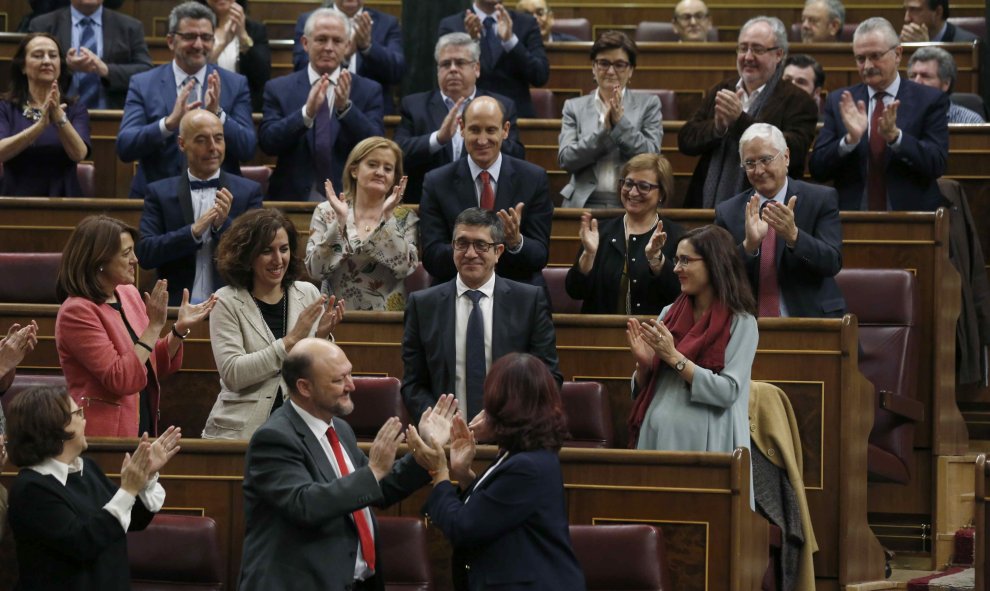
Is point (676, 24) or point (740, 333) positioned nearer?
point (740, 333)

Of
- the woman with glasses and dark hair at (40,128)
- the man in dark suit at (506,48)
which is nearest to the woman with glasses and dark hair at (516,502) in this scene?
the woman with glasses and dark hair at (40,128)

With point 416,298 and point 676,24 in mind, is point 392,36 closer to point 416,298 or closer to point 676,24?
point 676,24

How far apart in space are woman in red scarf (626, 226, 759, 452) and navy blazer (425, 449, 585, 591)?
594 millimetres

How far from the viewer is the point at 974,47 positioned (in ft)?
19.9

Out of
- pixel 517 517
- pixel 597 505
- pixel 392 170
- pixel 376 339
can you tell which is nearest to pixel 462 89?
pixel 392 170

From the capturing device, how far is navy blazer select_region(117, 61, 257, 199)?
15.2 ft

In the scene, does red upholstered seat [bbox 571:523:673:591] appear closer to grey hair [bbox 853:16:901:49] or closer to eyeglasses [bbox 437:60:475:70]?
eyeglasses [bbox 437:60:475:70]

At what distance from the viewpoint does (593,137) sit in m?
4.66

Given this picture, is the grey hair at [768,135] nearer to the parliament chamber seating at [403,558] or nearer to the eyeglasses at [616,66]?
the eyeglasses at [616,66]

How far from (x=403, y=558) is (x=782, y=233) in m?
1.31

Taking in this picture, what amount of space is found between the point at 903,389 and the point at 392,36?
2.45 metres

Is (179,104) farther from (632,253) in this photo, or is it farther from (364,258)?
(632,253)

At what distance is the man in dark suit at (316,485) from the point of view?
274 centimetres

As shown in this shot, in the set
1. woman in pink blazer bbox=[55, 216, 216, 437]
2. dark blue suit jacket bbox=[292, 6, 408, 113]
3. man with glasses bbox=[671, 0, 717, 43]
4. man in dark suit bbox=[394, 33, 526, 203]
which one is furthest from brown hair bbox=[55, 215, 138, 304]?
man with glasses bbox=[671, 0, 717, 43]
